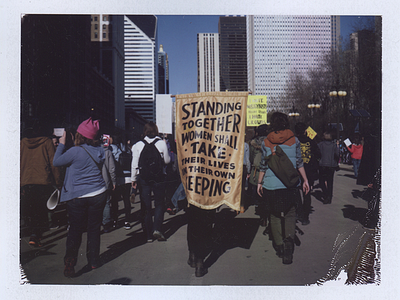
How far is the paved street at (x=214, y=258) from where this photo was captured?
405cm

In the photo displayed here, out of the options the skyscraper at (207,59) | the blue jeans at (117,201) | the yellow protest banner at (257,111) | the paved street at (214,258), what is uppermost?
the skyscraper at (207,59)

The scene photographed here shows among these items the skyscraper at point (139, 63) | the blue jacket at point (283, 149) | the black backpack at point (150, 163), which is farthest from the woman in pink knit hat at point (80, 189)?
the blue jacket at point (283, 149)

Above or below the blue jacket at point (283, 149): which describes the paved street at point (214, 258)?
below

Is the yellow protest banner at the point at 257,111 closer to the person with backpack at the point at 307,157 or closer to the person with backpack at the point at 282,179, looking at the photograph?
the person with backpack at the point at 307,157

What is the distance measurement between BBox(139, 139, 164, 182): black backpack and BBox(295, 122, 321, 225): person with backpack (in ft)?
8.75

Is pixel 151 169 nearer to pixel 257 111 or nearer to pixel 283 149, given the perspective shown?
pixel 283 149

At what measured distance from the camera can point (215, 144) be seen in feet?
13.8

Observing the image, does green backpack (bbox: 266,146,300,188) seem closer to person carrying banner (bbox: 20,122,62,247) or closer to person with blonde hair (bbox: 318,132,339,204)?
person with blonde hair (bbox: 318,132,339,204)

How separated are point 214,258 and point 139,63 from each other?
409cm

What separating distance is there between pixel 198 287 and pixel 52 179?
2.78 metres

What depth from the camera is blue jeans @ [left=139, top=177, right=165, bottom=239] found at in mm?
4980

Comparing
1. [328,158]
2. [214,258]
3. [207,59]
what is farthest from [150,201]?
[328,158]

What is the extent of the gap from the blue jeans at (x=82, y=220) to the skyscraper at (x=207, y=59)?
2.31 metres
